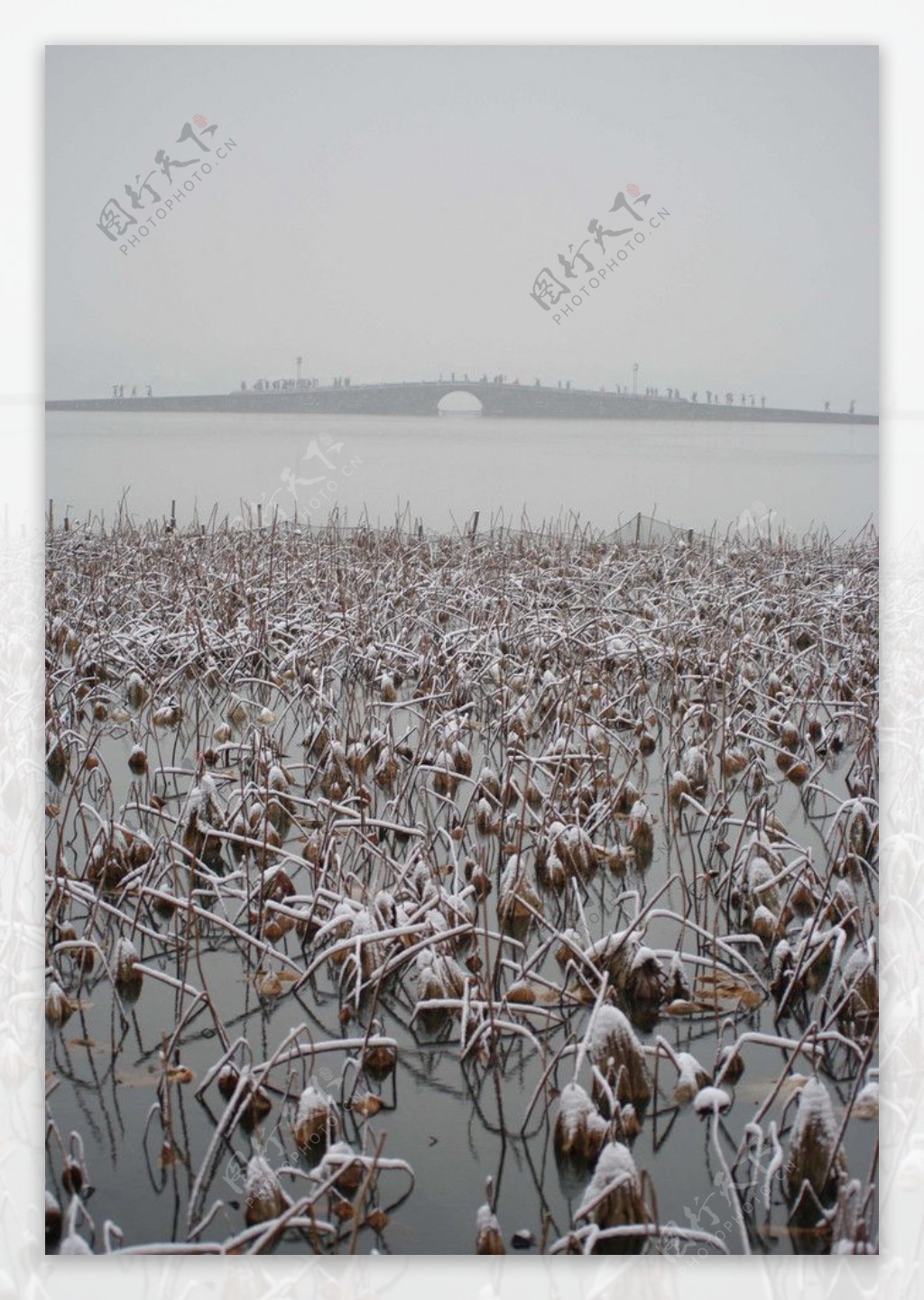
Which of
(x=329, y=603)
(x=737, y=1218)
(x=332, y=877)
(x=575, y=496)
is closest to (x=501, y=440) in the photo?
(x=575, y=496)

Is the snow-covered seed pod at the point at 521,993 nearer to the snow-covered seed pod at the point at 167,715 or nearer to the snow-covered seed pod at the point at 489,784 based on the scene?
the snow-covered seed pod at the point at 489,784

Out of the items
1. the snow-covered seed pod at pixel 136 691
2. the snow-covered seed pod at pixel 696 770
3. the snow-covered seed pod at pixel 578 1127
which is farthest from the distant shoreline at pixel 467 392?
the snow-covered seed pod at pixel 578 1127

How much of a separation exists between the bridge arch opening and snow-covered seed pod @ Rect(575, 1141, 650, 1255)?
1.36m

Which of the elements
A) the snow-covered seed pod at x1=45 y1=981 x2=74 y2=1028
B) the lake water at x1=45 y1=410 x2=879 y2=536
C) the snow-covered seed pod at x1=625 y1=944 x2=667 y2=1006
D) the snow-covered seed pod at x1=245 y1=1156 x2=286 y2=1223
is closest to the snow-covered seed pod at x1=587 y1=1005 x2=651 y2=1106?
the snow-covered seed pod at x1=625 y1=944 x2=667 y2=1006

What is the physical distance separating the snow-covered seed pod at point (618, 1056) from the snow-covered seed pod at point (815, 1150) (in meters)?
0.24

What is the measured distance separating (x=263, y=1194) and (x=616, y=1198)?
543 millimetres

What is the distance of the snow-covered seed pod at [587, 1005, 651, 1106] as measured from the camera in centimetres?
210

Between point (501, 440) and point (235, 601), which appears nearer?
point (501, 440)

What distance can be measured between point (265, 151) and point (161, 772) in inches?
48.7
